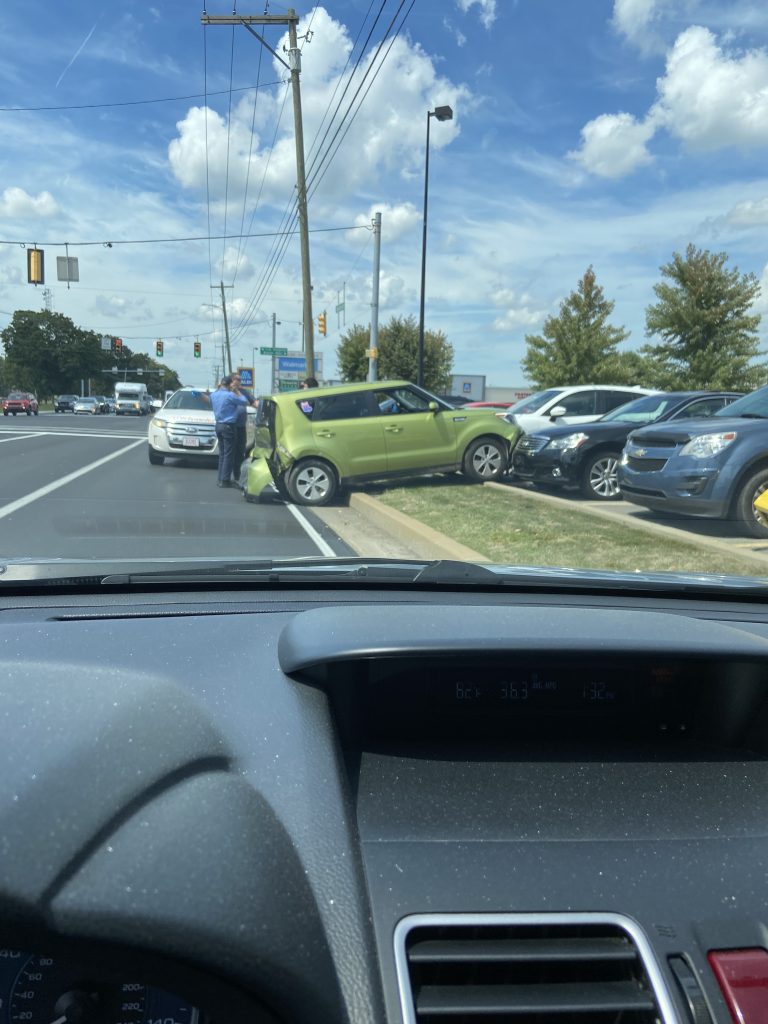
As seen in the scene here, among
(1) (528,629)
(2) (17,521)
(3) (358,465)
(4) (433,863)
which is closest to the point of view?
(4) (433,863)

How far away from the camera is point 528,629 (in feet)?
7.42

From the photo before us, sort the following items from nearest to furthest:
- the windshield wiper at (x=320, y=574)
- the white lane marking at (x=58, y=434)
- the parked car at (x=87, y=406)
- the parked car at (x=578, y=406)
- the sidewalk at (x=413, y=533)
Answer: the windshield wiper at (x=320, y=574) → the sidewalk at (x=413, y=533) → the parked car at (x=578, y=406) → the white lane marking at (x=58, y=434) → the parked car at (x=87, y=406)

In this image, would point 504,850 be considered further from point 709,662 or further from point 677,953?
point 709,662

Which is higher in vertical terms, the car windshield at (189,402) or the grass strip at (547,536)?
the car windshield at (189,402)

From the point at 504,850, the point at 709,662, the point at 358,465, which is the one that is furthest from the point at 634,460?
the point at 504,850

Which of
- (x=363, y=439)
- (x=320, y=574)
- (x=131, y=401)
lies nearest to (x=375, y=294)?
(x=363, y=439)

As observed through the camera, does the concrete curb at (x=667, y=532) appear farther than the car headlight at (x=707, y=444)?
No

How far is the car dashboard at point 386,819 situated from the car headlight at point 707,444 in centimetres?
744

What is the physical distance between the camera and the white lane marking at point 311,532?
31.5 ft

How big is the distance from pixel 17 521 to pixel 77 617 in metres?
8.67

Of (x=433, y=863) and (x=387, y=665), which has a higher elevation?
(x=387, y=665)

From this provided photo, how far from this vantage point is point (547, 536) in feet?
31.6

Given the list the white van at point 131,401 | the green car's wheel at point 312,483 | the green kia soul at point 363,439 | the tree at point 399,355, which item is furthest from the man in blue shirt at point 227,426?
the white van at point 131,401

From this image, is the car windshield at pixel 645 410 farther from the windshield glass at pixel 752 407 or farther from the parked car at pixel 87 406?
the parked car at pixel 87 406
